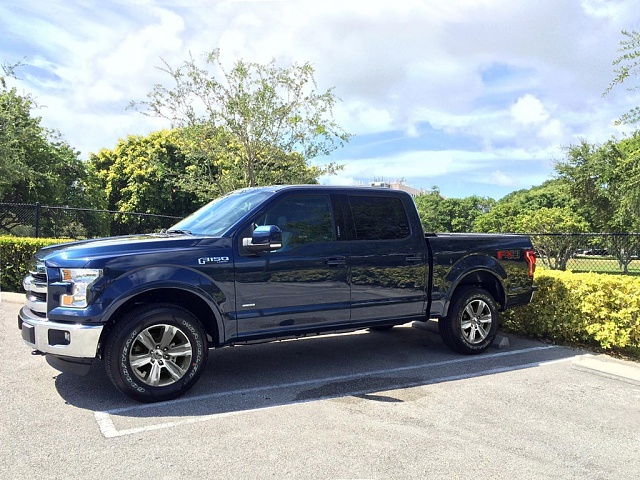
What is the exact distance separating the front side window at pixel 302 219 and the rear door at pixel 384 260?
276 mm

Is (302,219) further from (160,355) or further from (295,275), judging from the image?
(160,355)

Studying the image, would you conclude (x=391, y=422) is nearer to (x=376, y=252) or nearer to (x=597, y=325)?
(x=376, y=252)

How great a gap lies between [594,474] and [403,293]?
9.09 ft

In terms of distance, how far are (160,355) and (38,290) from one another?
4.05 feet

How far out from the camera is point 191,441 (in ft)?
12.6

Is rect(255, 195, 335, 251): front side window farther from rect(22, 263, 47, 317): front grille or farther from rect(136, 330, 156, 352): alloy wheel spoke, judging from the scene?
rect(22, 263, 47, 317): front grille

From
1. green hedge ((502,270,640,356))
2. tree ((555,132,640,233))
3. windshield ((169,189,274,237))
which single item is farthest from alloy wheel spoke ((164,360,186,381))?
tree ((555,132,640,233))

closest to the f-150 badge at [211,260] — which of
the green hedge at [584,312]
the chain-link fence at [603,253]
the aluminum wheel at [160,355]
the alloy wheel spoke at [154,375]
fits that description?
the aluminum wheel at [160,355]

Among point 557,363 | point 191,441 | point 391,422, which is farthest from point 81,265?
point 557,363

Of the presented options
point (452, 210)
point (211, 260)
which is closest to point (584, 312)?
point (211, 260)

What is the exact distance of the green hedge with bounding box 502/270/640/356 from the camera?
6.53m

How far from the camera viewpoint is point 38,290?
15.2 feet

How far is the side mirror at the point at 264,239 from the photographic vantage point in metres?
4.76

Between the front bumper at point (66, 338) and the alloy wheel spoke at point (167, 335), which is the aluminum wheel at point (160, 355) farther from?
the front bumper at point (66, 338)
